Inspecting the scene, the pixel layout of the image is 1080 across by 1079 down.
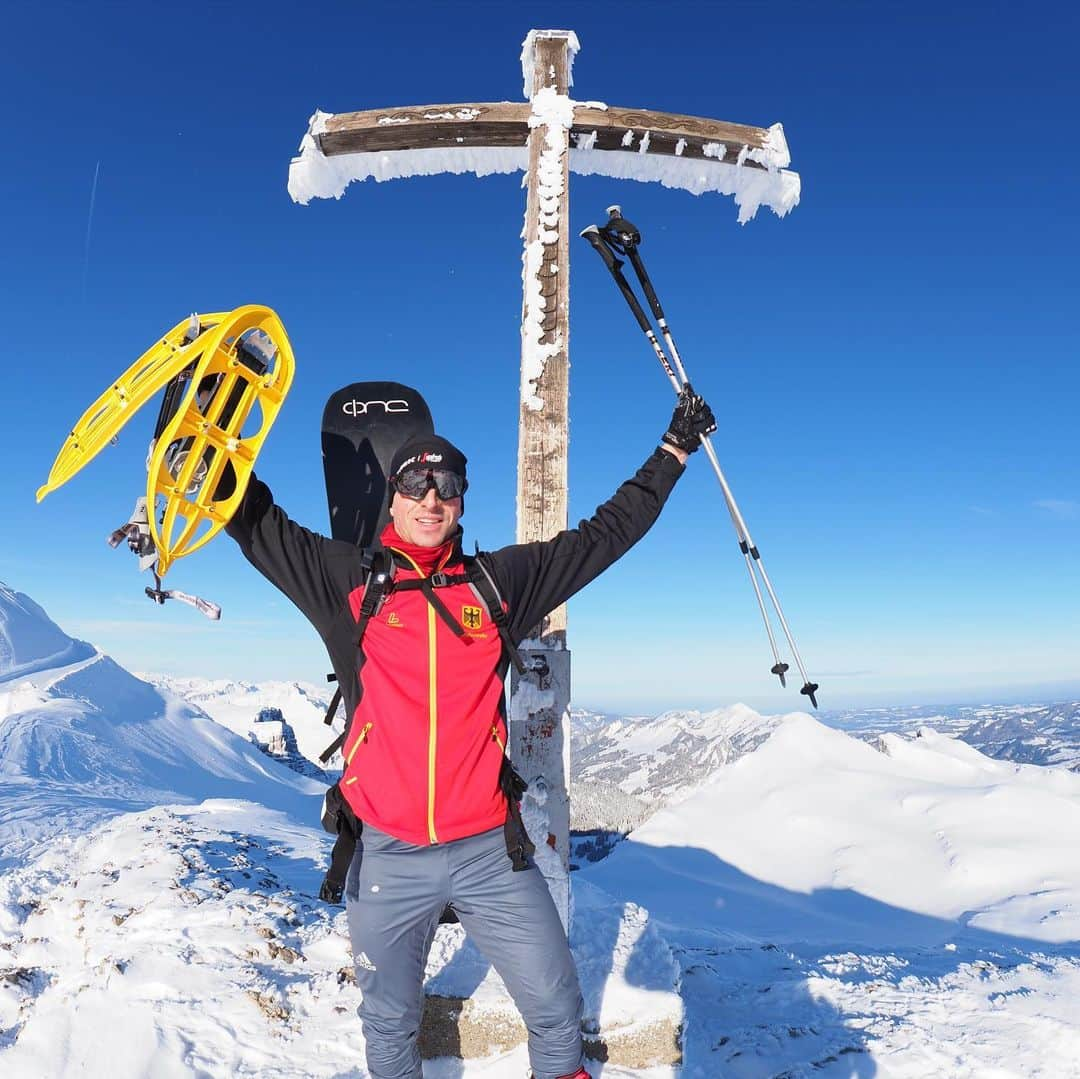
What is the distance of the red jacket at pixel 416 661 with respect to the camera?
2836 mm

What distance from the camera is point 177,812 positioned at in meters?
9.73

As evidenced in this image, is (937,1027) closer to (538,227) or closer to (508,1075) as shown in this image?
(508,1075)

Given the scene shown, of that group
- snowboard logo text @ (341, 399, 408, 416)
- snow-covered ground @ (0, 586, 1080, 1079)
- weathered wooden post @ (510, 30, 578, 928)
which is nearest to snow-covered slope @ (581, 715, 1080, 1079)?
snow-covered ground @ (0, 586, 1080, 1079)

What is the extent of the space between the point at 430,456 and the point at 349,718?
120cm

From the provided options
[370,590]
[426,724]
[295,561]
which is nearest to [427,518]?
→ [370,590]

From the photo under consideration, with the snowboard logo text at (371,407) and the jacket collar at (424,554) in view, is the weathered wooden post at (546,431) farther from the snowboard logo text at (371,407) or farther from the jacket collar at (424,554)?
the jacket collar at (424,554)

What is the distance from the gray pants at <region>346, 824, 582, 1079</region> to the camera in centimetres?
282

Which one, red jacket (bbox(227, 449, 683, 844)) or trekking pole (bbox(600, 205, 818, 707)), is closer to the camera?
red jacket (bbox(227, 449, 683, 844))

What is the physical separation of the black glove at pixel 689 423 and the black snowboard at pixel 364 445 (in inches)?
54.5

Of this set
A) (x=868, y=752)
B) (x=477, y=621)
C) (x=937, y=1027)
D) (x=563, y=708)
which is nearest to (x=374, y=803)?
(x=477, y=621)

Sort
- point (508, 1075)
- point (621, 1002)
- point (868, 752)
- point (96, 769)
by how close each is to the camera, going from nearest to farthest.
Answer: point (508, 1075) < point (621, 1002) < point (868, 752) < point (96, 769)

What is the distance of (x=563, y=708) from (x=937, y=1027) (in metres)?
3.13

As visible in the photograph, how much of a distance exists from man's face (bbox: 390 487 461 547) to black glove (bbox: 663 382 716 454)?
1.19 metres

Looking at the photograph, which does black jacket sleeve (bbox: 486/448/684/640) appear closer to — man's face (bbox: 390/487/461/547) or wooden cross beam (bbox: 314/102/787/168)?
man's face (bbox: 390/487/461/547)
